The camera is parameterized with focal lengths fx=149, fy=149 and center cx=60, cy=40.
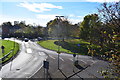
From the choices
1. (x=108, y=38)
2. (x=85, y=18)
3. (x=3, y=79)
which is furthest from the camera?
(x=85, y=18)

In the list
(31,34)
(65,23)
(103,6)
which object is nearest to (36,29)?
(31,34)

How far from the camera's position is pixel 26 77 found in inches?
620

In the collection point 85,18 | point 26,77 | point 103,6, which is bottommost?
point 26,77

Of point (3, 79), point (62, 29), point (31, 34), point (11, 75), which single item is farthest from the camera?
point (31, 34)

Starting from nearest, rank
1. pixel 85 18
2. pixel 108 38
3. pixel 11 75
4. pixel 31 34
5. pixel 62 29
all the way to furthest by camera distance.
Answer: pixel 108 38
pixel 11 75
pixel 85 18
pixel 62 29
pixel 31 34

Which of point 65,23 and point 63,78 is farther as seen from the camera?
point 65,23

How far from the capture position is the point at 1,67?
19.3 metres

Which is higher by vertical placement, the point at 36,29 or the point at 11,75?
the point at 36,29

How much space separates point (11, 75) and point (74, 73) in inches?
277

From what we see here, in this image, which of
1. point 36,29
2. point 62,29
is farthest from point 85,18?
point 36,29

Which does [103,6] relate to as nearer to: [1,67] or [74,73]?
[74,73]

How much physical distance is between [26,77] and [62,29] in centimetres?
3511

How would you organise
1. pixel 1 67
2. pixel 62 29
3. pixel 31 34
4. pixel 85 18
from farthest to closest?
1. pixel 31 34
2. pixel 62 29
3. pixel 85 18
4. pixel 1 67

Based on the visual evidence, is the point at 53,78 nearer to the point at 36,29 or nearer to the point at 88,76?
the point at 88,76
